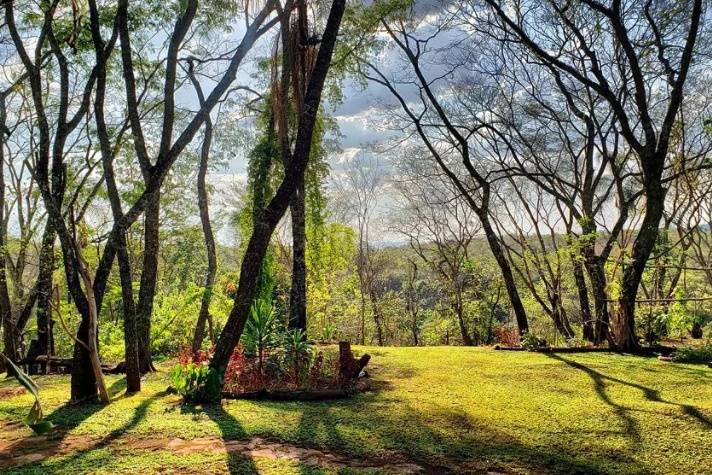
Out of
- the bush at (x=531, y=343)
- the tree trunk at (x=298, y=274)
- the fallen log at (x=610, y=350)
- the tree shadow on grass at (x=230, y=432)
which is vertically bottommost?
the tree shadow on grass at (x=230, y=432)

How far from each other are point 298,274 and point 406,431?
16.1 ft

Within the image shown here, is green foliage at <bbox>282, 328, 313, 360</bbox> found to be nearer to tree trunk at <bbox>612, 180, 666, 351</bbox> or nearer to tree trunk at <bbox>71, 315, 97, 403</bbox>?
tree trunk at <bbox>71, 315, 97, 403</bbox>

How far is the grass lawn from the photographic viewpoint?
3.45 metres

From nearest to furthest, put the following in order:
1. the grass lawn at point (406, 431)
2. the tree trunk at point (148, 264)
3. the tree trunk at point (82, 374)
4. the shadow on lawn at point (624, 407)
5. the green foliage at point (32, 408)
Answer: the green foliage at point (32, 408), the grass lawn at point (406, 431), the shadow on lawn at point (624, 407), the tree trunk at point (82, 374), the tree trunk at point (148, 264)

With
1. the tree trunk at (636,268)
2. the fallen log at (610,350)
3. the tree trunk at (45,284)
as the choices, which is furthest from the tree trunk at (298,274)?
the tree trunk at (636,268)

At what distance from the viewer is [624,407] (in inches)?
195

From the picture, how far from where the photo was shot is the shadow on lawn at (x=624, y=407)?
4.33 meters

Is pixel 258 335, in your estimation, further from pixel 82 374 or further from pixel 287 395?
pixel 82 374

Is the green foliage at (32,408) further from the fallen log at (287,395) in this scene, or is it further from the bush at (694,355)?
the bush at (694,355)

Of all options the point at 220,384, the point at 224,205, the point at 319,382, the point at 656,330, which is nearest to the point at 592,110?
the point at 656,330

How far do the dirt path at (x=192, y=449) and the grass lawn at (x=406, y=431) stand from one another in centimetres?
1

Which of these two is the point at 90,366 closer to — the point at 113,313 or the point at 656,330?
the point at 656,330

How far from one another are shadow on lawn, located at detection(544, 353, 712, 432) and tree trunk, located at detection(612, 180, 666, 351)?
1.66 m

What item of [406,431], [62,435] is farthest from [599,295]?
[62,435]
